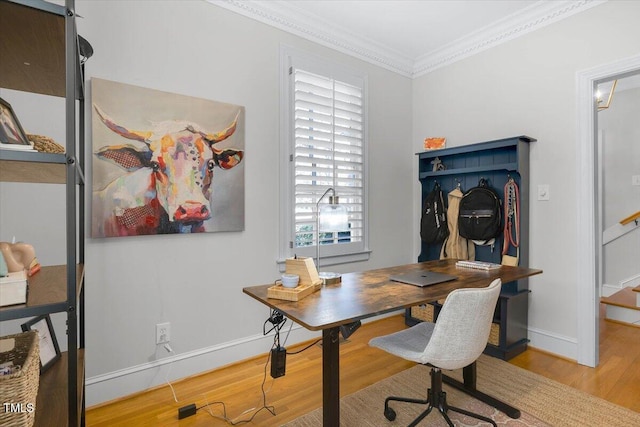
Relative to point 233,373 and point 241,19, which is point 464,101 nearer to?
point 241,19

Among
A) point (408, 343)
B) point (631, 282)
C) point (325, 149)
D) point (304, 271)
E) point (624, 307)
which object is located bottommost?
point (624, 307)

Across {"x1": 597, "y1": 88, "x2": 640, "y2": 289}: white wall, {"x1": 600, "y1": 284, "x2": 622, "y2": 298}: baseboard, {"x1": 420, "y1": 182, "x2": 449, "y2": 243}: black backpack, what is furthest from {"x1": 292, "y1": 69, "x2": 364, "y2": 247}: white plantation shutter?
{"x1": 600, "y1": 284, "x2": 622, "y2": 298}: baseboard

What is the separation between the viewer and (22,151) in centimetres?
90

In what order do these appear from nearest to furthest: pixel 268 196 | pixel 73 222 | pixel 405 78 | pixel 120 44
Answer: pixel 73 222, pixel 120 44, pixel 268 196, pixel 405 78

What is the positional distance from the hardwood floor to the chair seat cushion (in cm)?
66

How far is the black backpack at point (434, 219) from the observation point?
3.43m

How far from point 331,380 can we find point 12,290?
1178 mm

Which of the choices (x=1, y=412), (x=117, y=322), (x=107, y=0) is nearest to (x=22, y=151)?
(x=1, y=412)

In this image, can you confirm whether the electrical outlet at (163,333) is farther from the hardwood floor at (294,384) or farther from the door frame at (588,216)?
the door frame at (588,216)

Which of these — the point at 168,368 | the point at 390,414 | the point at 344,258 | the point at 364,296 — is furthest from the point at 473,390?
the point at 168,368

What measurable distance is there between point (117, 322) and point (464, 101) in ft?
11.6

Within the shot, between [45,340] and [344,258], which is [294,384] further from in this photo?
[45,340]

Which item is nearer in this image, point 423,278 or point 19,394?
point 19,394

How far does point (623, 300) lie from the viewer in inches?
138
